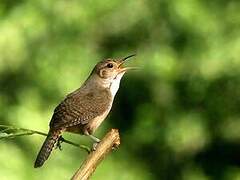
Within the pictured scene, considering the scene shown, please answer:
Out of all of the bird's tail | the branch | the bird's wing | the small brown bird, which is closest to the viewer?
the branch

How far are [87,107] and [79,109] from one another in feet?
0.40

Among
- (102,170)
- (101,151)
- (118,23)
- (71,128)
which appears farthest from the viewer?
(118,23)

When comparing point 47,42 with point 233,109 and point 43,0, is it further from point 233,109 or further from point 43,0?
point 233,109

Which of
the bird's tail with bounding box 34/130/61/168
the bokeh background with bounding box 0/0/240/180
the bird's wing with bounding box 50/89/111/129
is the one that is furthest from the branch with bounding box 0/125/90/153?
the bokeh background with bounding box 0/0/240/180

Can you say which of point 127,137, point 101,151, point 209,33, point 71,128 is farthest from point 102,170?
point 101,151

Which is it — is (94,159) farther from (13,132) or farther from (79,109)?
(79,109)

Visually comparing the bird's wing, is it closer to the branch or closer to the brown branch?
the branch

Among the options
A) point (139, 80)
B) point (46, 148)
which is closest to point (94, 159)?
point (46, 148)

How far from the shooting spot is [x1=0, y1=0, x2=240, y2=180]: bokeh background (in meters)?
7.00

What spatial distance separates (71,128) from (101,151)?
5.88 feet

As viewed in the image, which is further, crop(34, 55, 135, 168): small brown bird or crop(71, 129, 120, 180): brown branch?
crop(34, 55, 135, 168): small brown bird

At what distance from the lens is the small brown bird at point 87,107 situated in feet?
12.9

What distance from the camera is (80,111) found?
13.9ft

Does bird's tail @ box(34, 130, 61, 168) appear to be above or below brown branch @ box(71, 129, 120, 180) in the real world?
below
